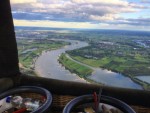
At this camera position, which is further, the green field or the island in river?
the green field

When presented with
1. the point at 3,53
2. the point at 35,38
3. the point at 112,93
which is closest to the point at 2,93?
the point at 3,53

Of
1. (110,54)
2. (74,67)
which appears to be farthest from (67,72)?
(110,54)

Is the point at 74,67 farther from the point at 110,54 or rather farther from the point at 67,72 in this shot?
the point at 110,54

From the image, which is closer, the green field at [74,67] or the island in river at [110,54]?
the island in river at [110,54]
